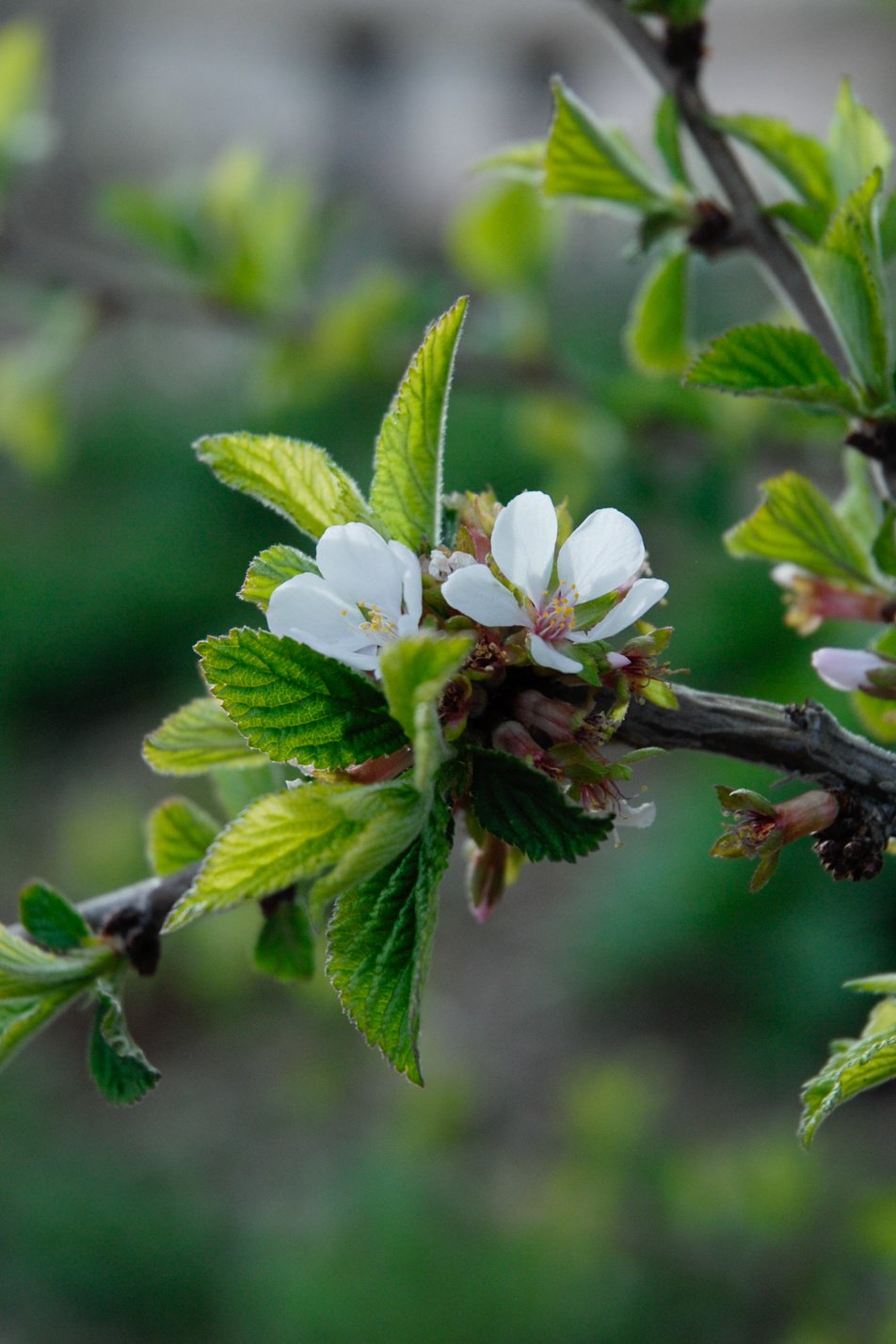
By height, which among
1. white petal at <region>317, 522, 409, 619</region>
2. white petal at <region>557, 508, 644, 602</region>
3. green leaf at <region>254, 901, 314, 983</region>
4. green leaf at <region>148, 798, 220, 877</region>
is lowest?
green leaf at <region>254, 901, 314, 983</region>

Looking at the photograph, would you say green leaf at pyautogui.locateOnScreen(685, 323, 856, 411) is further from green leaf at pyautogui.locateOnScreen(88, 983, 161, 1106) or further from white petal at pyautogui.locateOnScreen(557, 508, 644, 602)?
green leaf at pyautogui.locateOnScreen(88, 983, 161, 1106)

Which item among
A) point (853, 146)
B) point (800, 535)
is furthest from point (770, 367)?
point (853, 146)

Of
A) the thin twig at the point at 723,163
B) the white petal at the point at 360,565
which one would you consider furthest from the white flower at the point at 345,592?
the thin twig at the point at 723,163

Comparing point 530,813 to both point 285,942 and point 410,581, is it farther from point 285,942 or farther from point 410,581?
point 285,942

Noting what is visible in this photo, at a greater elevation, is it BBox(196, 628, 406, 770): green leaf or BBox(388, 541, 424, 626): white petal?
BBox(388, 541, 424, 626): white petal

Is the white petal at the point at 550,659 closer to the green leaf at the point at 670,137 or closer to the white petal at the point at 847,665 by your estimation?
the white petal at the point at 847,665

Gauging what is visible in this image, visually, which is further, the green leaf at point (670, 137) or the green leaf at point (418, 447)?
the green leaf at point (670, 137)

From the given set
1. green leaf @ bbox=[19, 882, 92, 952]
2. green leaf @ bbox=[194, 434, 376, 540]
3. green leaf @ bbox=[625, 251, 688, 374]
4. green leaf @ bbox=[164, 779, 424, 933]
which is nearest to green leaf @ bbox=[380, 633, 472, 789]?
green leaf @ bbox=[164, 779, 424, 933]
